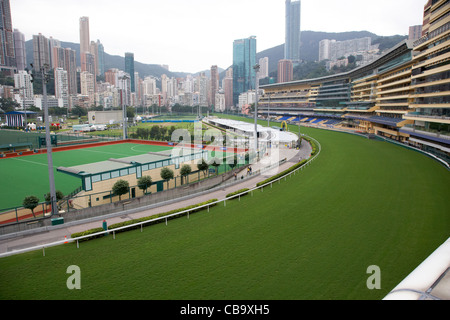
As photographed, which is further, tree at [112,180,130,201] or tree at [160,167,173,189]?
tree at [160,167,173,189]

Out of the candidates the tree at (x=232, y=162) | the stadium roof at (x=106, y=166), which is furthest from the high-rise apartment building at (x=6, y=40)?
the tree at (x=232, y=162)

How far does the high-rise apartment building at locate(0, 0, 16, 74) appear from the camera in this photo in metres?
171

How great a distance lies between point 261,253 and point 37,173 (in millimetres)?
27576

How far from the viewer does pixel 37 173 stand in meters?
29.7

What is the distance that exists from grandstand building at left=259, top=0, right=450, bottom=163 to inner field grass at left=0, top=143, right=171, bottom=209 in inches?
1069

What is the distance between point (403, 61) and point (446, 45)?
17.7m

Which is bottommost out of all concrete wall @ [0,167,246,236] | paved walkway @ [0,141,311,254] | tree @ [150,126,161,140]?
paved walkway @ [0,141,311,254]

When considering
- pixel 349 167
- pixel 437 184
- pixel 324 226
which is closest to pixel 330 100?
pixel 349 167

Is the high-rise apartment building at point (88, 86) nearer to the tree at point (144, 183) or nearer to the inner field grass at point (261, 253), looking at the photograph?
the tree at point (144, 183)

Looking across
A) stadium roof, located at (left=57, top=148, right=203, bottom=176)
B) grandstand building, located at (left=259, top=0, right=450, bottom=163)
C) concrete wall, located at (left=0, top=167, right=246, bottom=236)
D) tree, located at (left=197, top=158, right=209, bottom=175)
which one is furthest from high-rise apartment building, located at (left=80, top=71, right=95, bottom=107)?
concrete wall, located at (left=0, top=167, right=246, bottom=236)

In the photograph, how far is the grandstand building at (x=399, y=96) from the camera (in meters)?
32.6

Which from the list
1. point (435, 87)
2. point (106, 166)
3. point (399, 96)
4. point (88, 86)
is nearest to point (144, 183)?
point (106, 166)

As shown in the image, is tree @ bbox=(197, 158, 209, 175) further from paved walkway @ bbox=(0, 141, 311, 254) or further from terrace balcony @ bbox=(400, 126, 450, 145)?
terrace balcony @ bbox=(400, 126, 450, 145)
